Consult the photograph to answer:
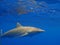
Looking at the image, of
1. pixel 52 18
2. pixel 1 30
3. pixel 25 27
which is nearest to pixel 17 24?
pixel 25 27

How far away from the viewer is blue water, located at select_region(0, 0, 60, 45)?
282 cm

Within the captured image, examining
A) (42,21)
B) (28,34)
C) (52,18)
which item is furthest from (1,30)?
(52,18)

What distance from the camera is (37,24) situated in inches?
112

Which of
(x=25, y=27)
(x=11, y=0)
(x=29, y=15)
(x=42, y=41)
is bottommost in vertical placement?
(x=42, y=41)

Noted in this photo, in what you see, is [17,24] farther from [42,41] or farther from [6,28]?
[42,41]

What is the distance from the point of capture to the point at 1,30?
2.86 meters

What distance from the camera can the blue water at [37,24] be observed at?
2.82m

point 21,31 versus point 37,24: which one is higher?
point 37,24

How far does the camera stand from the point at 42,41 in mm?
2953

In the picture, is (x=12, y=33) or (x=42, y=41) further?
(x=42, y=41)

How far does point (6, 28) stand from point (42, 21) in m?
0.74

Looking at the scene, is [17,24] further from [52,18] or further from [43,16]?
[52,18]

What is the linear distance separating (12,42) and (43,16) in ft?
2.72

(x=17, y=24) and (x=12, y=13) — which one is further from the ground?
(x=12, y=13)
